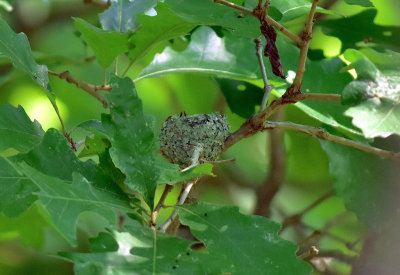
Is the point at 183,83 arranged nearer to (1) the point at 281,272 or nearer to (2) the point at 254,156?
(2) the point at 254,156

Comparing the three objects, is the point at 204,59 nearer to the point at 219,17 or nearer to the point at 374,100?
the point at 219,17

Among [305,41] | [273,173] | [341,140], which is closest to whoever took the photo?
[305,41]

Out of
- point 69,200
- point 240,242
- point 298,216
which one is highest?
point 69,200

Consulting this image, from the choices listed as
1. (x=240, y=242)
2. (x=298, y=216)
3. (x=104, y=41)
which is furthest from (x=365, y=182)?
(x=104, y=41)

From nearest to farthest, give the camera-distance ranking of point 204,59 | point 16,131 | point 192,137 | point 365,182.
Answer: point 16,131
point 192,137
point 365,182
point 204,59

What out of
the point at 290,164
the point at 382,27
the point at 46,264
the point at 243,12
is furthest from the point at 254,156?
the point at 243,12

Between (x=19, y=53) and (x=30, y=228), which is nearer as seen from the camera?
(x=19, y=53)
